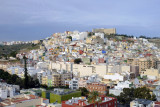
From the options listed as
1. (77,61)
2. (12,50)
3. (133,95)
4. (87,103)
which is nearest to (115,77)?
(133,95)

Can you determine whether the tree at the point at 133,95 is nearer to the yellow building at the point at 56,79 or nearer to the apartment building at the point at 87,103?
the apartment building at the point at 87,103

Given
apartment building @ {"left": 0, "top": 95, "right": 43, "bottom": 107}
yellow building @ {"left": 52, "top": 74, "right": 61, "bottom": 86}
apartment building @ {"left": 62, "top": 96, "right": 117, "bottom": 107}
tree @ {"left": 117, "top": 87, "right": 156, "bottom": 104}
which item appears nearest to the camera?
apartment building @ {"left": 0, "top": 95, "right": 43, "bottom": 107}

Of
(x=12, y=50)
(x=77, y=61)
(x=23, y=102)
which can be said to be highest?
(x=12, y=50)

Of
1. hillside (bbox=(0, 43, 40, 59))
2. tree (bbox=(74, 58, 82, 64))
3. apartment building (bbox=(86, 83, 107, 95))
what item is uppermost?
hillside (bbox=(0, 43, 40, 59))

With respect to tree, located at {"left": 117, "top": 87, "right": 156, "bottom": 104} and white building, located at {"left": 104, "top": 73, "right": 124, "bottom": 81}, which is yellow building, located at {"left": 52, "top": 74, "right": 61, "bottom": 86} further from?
tree, located at {"left": 117, "top": 87, "right": 156, "bottom": 104}

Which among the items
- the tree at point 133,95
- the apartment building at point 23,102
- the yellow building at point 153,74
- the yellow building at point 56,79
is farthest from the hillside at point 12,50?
the tree at point 133,95

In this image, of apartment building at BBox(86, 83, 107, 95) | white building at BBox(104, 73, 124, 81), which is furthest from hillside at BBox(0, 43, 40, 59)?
apartment building at BBox(86, 83, 107, 95)

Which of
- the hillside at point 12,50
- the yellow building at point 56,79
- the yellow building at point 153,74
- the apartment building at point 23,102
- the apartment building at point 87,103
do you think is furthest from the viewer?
the hillside at point 12,50

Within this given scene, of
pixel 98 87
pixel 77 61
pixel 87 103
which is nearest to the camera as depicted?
pixel 87 103

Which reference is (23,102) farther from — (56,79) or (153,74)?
(153,74)

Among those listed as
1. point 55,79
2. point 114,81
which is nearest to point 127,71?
point 114,81

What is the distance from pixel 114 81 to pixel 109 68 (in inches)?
149

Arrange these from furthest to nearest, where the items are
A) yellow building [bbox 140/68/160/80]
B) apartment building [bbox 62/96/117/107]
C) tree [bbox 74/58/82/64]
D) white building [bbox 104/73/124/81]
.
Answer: tree [bbox 74/58/82/64] → yellow building [bbox 140/68/160/80] → white building [bbox 104/73/124/81] → apartment building [bbox 62/96/117/107]

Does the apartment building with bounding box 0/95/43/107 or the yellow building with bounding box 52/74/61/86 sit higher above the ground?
the apartment building with bounding box 0/95/43/107
